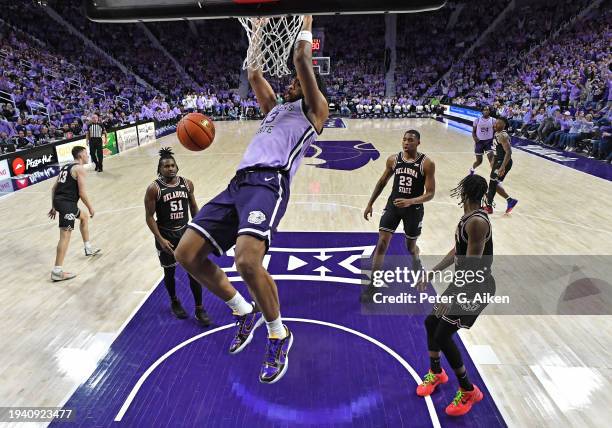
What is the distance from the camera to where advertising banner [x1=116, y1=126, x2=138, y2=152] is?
1576cm

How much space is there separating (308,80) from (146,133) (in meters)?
16.4

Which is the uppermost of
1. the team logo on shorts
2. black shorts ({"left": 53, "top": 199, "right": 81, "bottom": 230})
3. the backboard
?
the backboard

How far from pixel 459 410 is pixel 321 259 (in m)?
3.13

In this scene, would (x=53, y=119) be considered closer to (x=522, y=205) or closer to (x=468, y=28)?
(x=522, y=205)

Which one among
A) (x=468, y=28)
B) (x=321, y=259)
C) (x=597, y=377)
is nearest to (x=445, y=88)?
(x=468, y=28)

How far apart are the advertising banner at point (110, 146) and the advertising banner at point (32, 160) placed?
2.00 metres

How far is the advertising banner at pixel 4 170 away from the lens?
10.7 m

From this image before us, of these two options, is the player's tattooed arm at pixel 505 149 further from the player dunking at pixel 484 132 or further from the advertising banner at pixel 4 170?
the advertising banner at pixel 4 170

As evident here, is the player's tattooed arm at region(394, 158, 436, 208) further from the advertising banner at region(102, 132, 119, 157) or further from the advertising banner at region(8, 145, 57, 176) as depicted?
the advertising banner at region(102, 132, 119, 157)

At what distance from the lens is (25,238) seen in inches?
286

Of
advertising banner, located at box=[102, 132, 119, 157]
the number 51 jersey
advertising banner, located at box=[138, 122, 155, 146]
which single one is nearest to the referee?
advertising banner, located at box=[102, 132, 119, 157]

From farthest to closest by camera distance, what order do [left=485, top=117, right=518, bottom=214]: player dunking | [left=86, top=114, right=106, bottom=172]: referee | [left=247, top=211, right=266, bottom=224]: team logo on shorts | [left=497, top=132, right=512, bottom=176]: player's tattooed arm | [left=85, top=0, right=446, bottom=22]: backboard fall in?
[left=86, top=114, right=106, bottom=172]: referee
[left=485, top=117, right=518, bottom=214]: player dunking
[left=497, top=132, right=512, bottom=176]: player's tattooed arm
[left=85, top=0, right=446, bottom=22]: backboard
[left=247, top=211, right=266, bottom=224]: team logo on shorts

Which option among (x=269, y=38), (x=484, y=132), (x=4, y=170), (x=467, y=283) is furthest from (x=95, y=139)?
(x=467, y=283)

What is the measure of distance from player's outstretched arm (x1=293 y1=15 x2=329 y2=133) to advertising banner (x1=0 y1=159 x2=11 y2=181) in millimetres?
10336
